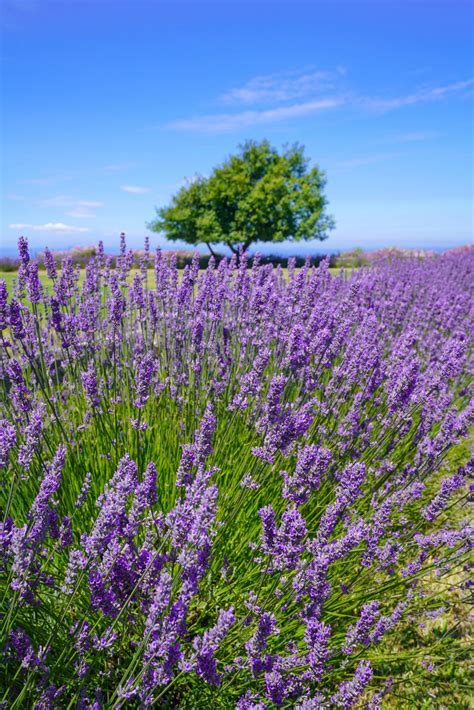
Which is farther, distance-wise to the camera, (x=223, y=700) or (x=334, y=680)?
(x=334, y=680)

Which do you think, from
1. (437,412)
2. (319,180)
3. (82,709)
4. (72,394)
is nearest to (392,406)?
(437,412)

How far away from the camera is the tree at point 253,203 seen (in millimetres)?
24406

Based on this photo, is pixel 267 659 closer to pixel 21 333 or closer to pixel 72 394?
pixel 21 333

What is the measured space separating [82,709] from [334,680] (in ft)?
4.77

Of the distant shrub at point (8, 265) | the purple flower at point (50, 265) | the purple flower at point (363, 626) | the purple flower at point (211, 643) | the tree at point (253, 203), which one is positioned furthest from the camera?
the tree at point (253, 203)

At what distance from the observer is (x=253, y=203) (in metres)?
24.2

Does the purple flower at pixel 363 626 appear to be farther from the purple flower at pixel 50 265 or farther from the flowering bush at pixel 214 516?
the purple flower at pixel 50 265

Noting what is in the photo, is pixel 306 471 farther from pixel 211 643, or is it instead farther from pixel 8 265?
pixel 8 265

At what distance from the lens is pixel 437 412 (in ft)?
9.97

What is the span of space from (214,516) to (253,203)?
2440cm

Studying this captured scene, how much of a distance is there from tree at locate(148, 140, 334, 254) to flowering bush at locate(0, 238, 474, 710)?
20.7 metres

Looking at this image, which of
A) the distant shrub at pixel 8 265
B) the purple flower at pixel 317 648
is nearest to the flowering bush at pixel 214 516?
the purple flower at pixel 317 648

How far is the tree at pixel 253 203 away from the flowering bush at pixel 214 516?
2067 cm

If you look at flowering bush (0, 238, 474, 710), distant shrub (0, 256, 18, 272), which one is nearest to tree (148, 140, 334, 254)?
distant shrub (0, 256, 18, 272)
